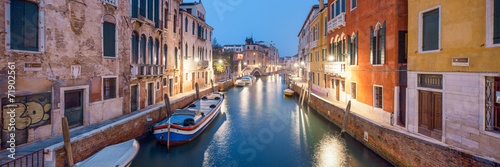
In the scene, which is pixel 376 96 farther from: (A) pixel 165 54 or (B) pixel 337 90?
(A) pixel 165 54

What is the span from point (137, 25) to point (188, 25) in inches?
392

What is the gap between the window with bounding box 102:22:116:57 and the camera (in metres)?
10.9

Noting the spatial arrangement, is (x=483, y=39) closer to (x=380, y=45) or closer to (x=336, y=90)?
(x=380, y=45)

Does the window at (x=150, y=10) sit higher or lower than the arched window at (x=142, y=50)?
higher

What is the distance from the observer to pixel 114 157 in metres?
7.72

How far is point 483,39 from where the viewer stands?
6227mm

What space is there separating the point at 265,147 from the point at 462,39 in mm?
8614

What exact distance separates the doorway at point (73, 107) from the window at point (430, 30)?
1336 centimetres

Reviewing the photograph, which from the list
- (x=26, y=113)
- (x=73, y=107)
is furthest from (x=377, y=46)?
(x=26, y=113)

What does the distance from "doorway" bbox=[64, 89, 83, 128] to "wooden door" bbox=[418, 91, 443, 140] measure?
13428 mm

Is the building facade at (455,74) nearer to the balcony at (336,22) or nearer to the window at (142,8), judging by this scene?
the balcony at (336,22)

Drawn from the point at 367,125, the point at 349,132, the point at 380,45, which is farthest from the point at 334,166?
the point at 380,45

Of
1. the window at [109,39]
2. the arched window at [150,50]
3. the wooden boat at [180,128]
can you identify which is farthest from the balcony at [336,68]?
the window at [109,39]

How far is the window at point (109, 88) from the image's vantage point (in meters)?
11.0
